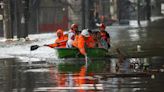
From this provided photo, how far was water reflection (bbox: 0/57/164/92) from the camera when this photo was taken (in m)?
14.4

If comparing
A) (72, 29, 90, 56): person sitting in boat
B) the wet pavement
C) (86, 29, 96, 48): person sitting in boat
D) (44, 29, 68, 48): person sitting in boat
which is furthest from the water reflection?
(44, 29, 68, 48): person sitting in boat

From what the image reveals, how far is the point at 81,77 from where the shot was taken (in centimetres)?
1688

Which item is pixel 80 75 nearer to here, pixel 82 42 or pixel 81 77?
pixel 81 77

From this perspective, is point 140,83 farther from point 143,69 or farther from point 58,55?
point 58,55

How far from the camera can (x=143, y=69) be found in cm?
1769

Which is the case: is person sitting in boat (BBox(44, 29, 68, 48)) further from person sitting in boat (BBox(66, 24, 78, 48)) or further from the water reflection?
the water reflection

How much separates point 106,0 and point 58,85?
8732 centimetres

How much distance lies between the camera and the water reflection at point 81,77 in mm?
14375

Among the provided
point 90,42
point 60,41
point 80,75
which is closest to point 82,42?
point 90,42

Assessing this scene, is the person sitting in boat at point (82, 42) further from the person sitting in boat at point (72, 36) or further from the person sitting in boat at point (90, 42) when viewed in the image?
the person sitting in boat at point (72, 36)

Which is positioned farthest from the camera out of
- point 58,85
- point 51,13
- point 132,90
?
point 51,13

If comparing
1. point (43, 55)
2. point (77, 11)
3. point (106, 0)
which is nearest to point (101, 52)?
point (43, 55)

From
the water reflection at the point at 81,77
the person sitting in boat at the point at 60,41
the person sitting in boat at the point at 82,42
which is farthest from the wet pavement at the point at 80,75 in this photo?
the person sitting in boat at the point at 60,41

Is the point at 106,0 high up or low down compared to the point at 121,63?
up
